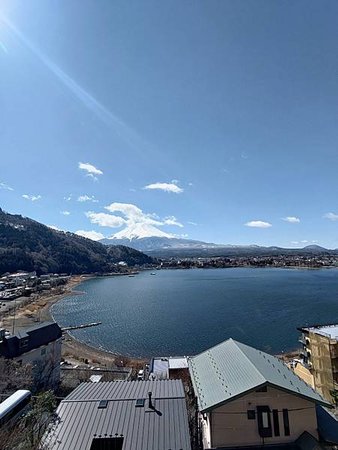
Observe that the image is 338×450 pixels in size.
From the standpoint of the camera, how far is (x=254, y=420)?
7191 mm

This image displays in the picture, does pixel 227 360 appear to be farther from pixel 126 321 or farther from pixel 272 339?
pixel 126 321

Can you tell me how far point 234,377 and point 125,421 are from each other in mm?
2913

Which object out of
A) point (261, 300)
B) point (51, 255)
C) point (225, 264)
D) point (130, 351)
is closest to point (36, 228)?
point (51, 255)

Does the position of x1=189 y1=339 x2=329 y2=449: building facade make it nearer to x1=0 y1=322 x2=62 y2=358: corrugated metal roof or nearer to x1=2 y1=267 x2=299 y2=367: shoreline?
x1=0 y1=322 x2=62 y2=358: corrugated metal roof

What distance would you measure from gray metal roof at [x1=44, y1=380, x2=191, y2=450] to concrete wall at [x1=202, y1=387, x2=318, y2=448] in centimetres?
106

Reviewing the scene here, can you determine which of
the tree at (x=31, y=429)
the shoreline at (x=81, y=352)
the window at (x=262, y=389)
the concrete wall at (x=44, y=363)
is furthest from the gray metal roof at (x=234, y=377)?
the shoreline at (x=81, y=352)

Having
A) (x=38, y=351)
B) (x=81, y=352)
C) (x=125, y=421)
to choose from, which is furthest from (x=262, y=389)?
(x=81, y=352)

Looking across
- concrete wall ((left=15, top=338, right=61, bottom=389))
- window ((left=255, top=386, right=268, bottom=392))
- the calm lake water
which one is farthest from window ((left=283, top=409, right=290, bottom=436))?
the calm lake water

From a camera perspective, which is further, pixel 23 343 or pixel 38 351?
pixel 38 351

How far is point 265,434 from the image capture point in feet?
23.3

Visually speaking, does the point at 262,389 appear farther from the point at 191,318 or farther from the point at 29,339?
the point at 191,318

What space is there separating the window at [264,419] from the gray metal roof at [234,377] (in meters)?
0.65

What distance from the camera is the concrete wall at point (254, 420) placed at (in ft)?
23.3

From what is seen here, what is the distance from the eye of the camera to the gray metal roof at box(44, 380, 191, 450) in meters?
6.15
